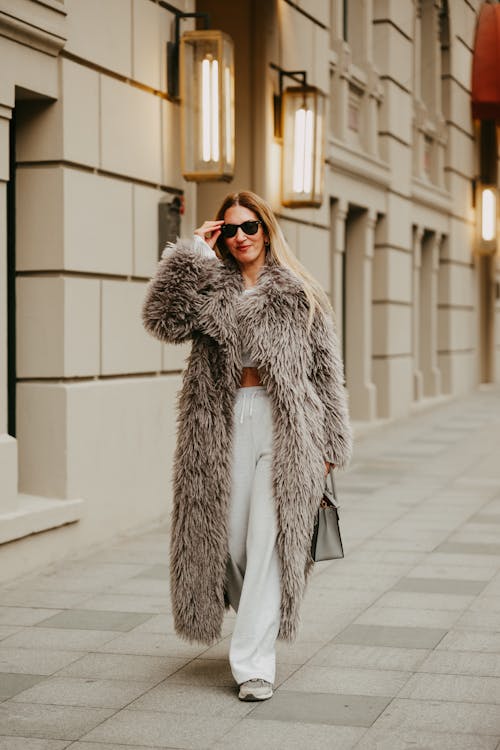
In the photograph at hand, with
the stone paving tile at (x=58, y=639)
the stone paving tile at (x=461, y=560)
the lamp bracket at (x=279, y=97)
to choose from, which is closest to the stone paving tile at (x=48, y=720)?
the stone paving tile at (x=58, y=639)

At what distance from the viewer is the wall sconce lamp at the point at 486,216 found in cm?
2345

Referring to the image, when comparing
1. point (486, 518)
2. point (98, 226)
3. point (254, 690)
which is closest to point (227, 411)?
point (254, 690)

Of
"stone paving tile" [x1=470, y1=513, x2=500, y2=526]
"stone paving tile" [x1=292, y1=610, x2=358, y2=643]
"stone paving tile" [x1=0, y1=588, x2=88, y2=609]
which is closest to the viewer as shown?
"stone paving tile" [x1=292, y1=610, x2=358, y2=643]

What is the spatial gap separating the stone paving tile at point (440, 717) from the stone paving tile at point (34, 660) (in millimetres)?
1487

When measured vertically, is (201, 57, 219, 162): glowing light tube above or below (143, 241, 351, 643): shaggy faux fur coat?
above

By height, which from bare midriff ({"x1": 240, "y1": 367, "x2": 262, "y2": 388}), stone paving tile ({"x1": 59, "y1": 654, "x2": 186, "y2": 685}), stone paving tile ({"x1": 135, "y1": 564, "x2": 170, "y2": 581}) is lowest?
stone paving tile ({"x1": 59, "y1": 654, "x2": 186, "y2": 685})

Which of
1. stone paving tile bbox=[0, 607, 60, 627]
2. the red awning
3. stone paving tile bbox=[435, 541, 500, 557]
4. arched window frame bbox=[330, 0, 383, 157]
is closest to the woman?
stone paving tile bbox=[0, 607, 60, 627]

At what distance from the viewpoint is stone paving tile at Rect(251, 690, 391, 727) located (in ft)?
15.3

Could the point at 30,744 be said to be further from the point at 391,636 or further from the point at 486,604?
the point at 486,604

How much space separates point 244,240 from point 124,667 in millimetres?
1859

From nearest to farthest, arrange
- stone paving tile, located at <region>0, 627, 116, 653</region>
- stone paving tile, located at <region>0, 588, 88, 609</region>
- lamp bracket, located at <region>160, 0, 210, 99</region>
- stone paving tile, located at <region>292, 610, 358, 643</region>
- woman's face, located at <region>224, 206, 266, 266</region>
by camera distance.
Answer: woman's face, located at <region>224, 206, 266, 266</region> → stone paving tile, located at <region>0, 627, 116, 653</region> → stone paving tile, located at <region>292, 610, 358, 643</region> → stone paving tile, located at <region>0, 588, 88, 609</region> → lamp bracket, located at <region>160, 0, 210, 99</region>

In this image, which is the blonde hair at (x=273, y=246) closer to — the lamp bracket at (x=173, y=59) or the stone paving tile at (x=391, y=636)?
the stone paving tile at (x=391, y=636)

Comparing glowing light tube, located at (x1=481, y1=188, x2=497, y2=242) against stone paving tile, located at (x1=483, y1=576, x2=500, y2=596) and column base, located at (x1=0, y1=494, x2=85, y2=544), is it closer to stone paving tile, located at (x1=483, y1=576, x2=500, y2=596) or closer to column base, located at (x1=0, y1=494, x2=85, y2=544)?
column base, located at (x1=0, y1=494, x2=85, y2=544)

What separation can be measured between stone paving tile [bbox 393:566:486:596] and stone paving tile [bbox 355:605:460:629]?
481mm
